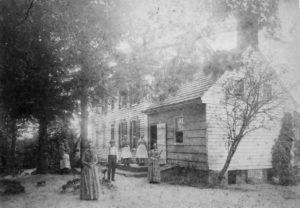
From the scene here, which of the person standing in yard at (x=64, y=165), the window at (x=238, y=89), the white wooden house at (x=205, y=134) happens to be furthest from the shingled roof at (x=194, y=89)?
the person standing in yard at (x=64, y=165)

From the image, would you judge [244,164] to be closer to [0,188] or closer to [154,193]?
[154,193]

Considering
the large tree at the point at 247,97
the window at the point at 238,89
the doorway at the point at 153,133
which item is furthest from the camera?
the doorway at the point at 153,133

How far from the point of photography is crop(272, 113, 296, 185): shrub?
49.6 ft

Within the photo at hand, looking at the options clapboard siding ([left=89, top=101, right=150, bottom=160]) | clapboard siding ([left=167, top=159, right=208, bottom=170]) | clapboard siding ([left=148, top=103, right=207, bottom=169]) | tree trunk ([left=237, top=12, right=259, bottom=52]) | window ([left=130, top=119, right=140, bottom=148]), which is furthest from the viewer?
window ([left=130, top=119, right=140, bottom=148])

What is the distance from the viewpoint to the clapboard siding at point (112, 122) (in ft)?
68.0

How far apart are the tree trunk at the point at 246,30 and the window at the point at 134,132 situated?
446 inches

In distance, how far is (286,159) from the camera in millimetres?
15383

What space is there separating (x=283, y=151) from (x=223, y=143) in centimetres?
324

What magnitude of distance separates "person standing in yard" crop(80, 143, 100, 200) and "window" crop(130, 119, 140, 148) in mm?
11034

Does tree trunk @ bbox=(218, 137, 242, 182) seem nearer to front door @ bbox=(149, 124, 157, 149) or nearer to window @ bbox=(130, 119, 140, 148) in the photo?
front door @ bbox=(149, 124, 157, 149)

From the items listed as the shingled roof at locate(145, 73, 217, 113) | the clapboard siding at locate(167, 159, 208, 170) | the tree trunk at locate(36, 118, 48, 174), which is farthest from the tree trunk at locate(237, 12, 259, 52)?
the tree trunk at locate(36, 118, 48, 174)

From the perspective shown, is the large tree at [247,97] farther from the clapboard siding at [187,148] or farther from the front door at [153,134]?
the front door at [153,134]

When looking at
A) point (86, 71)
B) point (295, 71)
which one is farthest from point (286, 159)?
point (86, 71)

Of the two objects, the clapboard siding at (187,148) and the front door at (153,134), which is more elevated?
the front door at (153,134)
